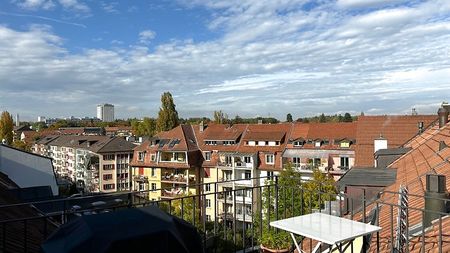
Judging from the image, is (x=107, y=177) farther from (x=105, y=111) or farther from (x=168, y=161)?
(x=105, y=111)

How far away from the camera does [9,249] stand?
175 inches

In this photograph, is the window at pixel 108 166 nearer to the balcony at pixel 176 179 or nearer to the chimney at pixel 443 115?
the balcony at pixel 176 179

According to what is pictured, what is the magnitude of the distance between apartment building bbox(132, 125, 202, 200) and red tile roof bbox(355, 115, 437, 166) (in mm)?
16168

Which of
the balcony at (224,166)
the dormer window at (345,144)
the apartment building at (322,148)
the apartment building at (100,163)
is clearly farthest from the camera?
the apartment building at (100,163)

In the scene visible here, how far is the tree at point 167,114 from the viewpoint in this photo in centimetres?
5903

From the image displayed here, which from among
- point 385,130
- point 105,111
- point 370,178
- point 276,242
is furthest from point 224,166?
point 105,111

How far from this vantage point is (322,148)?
33.7 m

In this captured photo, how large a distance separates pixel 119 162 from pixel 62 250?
54.4 m

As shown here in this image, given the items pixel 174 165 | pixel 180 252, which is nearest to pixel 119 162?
pixel 174 165

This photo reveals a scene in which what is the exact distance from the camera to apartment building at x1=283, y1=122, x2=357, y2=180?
32469mm

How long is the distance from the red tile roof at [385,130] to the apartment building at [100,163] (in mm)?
33276

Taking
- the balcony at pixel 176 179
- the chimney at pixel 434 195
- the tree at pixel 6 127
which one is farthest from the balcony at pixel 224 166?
the tree at pixel 6 127

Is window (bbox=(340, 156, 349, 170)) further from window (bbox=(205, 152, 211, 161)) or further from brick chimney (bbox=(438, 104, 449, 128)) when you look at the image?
brick chimney (bbox=(438, 104, 449, 128))

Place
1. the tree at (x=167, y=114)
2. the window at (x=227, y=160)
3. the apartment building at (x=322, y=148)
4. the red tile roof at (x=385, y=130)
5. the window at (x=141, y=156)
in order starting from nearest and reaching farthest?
the red tile roof at (x=385, y=130) < the apartment building at (x=322, y=148) < the window at (x=227, y=160) < the window at (x=141, y=156) < the tree at (x=167, y=114)
